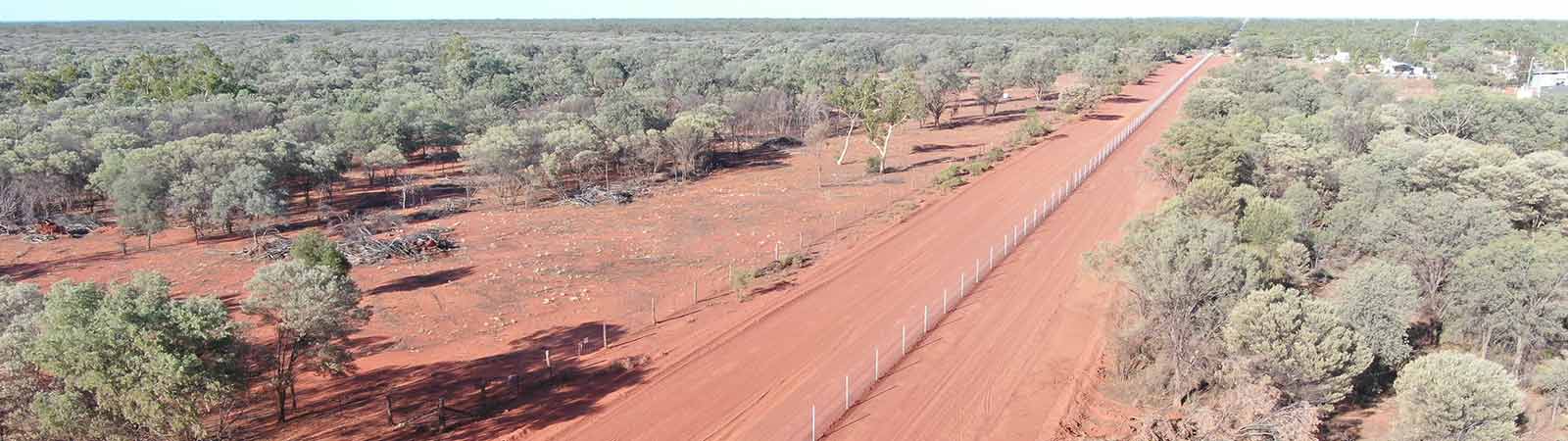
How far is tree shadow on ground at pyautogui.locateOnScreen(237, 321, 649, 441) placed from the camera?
17.7m

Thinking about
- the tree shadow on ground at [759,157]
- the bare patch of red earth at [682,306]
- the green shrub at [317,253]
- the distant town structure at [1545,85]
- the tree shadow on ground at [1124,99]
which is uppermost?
the distant town structure at [1545,85]

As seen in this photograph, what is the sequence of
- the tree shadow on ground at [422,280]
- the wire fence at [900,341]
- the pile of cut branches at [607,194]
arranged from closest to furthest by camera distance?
the wire fence at [900,341], the tree shadow on ground at [422,280], the pile of cut branches at [607,194]

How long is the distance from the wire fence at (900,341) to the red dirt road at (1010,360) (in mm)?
274

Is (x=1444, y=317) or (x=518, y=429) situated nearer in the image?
(x=518, y=429)

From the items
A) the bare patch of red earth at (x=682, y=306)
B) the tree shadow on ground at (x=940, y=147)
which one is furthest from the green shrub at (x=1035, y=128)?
the bare patch of red earth at (x=682, y=306)

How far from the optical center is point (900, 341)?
22.3m

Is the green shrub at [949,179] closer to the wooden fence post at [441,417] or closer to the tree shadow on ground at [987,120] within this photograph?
the tree shadow on ground at [987,120]

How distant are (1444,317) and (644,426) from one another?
742 inches

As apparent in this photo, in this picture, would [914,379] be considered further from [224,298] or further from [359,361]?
[224,298]

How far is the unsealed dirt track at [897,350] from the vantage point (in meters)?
18.2

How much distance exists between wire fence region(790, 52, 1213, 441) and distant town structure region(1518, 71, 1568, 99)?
148ft

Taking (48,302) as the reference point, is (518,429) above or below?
below

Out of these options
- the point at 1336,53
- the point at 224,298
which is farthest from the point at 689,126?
the point at 1336,53

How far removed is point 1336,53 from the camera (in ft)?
385
